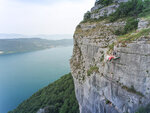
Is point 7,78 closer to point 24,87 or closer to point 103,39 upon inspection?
point 24,87

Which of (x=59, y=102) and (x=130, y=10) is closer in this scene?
(x=130, y=10)

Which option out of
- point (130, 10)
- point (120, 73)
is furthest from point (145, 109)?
point (130, 10)

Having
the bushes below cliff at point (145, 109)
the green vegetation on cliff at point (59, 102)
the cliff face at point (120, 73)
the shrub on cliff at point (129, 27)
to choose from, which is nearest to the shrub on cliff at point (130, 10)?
the cliff face at point (120, 73)

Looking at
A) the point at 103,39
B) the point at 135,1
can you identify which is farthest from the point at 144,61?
the point at 135,1

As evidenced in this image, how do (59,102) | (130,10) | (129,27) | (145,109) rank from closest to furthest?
(145,109), (129,27), (130,10), (59,102)

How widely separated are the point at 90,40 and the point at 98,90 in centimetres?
506

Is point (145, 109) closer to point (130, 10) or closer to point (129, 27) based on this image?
point (129, 27)

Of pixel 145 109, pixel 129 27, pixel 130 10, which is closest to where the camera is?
pixel 145 109

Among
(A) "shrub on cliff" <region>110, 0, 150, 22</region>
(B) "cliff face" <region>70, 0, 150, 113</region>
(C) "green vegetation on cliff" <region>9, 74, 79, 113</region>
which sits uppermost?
(A) "shrub on cliff" <region>110, 0, 150, 22</region>

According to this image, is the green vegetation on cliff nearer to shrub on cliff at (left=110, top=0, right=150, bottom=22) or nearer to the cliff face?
the cliff face

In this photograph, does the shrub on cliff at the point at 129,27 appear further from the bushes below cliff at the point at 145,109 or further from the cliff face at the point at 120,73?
the bushes below cliff at the point at 145,109

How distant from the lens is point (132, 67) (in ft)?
17.1

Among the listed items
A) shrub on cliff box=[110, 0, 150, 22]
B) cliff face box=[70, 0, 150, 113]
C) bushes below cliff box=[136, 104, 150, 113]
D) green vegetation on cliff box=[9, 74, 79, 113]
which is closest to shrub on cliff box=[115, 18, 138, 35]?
cliff face box=[70, 0, 150, 113]

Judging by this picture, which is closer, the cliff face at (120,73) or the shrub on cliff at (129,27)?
the cliff face at (120,73)
